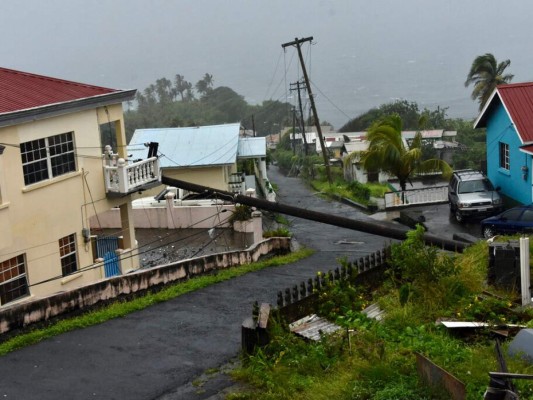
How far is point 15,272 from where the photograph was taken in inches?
757

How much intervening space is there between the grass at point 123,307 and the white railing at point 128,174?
164 inches

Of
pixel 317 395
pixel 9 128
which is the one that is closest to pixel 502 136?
pixel 9 128

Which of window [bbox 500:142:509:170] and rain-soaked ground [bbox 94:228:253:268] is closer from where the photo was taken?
rain-soaked ground [bbox 94:228:253:268]

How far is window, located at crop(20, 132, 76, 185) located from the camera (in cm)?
1964

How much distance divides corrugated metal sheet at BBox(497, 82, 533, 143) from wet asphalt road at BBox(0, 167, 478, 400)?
11815 millimetres

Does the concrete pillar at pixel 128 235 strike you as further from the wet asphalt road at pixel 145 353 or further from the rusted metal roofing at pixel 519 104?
the rusted metal roofing at pixel 519 104

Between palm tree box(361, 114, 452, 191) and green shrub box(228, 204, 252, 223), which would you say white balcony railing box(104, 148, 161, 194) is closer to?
green shrub box(228, 204, 252, 223)

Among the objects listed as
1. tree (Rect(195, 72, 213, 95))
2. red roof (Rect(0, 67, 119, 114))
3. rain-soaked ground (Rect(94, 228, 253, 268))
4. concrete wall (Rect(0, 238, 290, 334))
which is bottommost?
rain-soaked ground (Rect(94, 228, 253, 268))

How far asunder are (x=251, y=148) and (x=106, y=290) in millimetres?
21316

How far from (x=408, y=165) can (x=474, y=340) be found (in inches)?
909

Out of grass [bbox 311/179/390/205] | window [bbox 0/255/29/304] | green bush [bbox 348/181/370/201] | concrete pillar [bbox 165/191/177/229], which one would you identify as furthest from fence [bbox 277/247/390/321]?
green bush [bbox 348/181/370/201]

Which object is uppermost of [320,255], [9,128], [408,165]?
[9,128]

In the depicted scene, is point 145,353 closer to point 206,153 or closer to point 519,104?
point 519,104

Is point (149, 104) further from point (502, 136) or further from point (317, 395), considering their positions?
point (317, 395)
